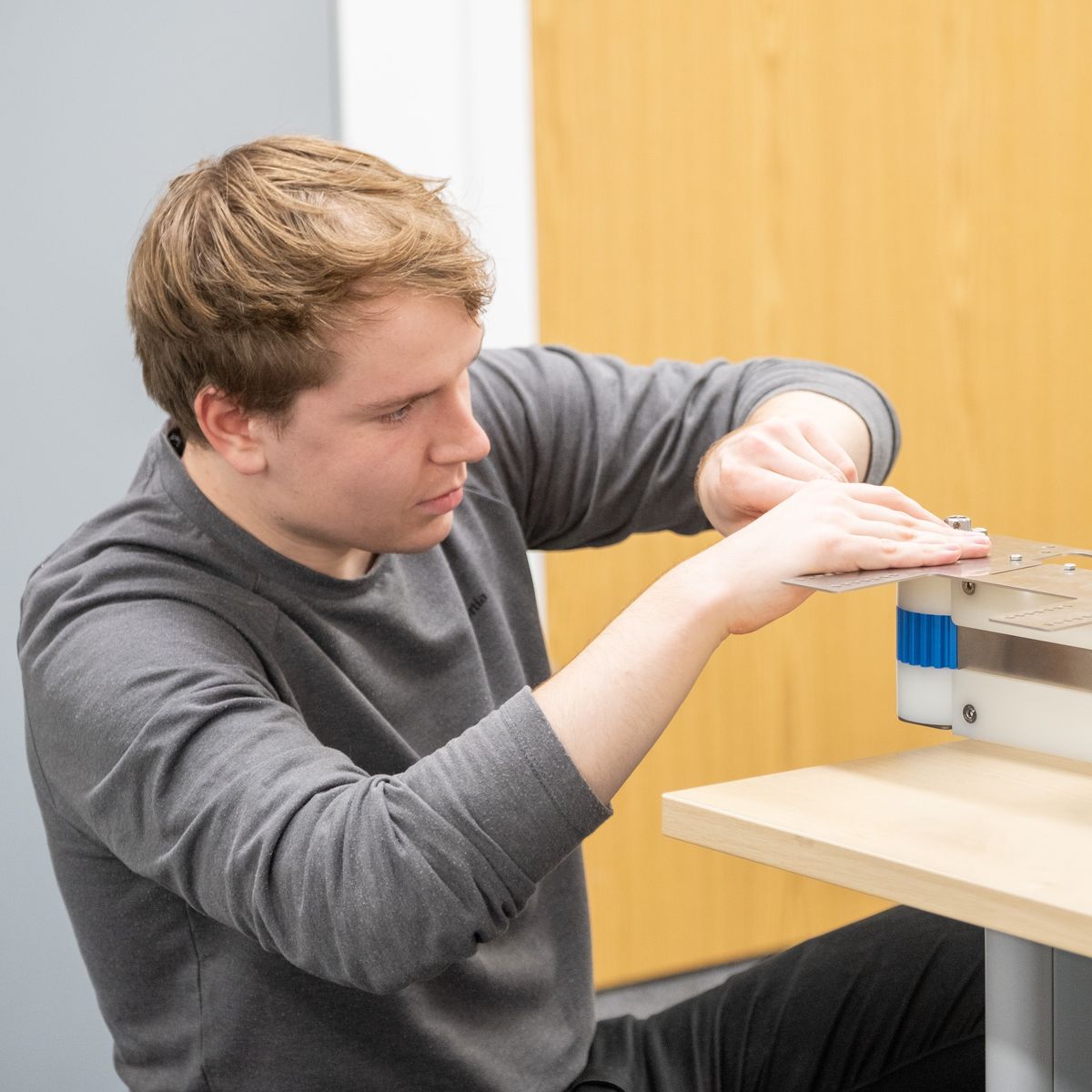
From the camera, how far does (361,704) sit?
101cm

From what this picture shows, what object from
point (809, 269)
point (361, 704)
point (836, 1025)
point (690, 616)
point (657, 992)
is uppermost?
point (809, 269)

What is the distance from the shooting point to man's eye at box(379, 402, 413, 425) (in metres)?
0.95

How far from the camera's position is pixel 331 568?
104cm

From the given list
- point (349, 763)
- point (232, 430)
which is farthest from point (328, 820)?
point (232, 430)

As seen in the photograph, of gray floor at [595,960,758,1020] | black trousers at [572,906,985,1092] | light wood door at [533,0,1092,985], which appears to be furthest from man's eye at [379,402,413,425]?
gray floor at [595,960,758,1020]

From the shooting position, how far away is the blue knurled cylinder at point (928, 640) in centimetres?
79

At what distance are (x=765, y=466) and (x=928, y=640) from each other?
24cm

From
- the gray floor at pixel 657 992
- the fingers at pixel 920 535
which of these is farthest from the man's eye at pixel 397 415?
the gray floor at pixel 657 992

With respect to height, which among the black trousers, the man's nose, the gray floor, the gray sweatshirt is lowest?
the gray floor

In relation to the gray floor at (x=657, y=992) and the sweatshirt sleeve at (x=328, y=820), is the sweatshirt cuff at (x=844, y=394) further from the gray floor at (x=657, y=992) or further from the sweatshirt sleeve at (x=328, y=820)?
the gray floor at (x=657, y=992)

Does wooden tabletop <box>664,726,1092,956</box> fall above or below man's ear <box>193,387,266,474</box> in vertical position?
below

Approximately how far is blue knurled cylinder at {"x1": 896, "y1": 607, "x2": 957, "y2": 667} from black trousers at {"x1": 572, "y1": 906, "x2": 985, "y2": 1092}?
27 cm

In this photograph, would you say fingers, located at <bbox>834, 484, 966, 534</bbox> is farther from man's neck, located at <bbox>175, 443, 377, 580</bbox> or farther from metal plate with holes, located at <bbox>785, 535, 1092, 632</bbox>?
man's neck, located at <bbox>175, 443, 377, 580</bbox>

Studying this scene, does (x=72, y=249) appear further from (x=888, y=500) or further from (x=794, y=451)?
(x=888, y=500)
